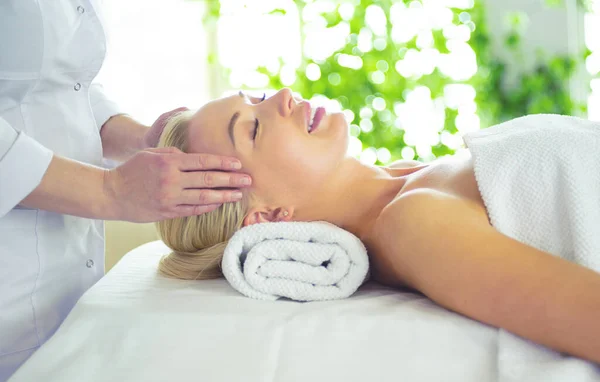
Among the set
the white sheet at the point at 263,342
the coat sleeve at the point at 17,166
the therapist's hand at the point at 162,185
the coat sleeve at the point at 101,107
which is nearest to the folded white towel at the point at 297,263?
the white sheet at the point at 263,342

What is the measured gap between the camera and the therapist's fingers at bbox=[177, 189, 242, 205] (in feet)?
4.11

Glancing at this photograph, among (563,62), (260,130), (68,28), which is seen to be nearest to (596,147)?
(260,130)

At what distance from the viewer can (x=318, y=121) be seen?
Answer: 1.51 m

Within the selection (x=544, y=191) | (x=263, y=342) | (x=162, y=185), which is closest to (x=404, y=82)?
(x=544, y=191)

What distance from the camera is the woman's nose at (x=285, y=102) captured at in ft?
4.83

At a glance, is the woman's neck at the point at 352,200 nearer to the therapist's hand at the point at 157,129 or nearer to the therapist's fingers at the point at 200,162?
the therapist's fingers at the point at 200,162

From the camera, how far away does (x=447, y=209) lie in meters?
1.21

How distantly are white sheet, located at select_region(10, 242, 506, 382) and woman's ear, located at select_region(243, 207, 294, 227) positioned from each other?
9.7 inches

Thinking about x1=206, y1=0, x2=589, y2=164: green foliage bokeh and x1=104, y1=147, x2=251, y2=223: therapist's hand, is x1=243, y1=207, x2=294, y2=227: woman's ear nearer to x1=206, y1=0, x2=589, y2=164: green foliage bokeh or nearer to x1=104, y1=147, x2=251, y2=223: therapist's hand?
x1=104, y1=147, x2=251, y2=223: therapist's hand

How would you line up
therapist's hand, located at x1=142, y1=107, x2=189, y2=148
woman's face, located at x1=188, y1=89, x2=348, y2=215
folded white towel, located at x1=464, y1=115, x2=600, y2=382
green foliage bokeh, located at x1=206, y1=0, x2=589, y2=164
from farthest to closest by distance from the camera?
green foliage bokeh, located at x1=206, y1=0, x2=589, y2=164 → therapist's hand, located at x1=142, y1=107, x2=189, y2=148 → woman's face, located at x1=188, y1=89, x2=348, y2=215 → folded white towel, located at x1=464, y1=115, x2=600, y2=382

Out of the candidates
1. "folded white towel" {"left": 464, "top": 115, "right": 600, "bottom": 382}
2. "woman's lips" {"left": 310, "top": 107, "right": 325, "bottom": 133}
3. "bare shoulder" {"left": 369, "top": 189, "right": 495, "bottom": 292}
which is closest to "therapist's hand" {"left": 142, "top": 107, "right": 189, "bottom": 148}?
"woman's lips" {"left": 310, "top": 107, "right": 325, "bottom": 133}

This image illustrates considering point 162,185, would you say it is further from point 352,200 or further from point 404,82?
point 404,82

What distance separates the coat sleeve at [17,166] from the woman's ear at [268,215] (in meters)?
0.48

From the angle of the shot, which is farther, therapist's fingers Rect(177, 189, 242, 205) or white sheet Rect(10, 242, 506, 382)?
therapist's fingers Rect(177, 189, 242, 205)
